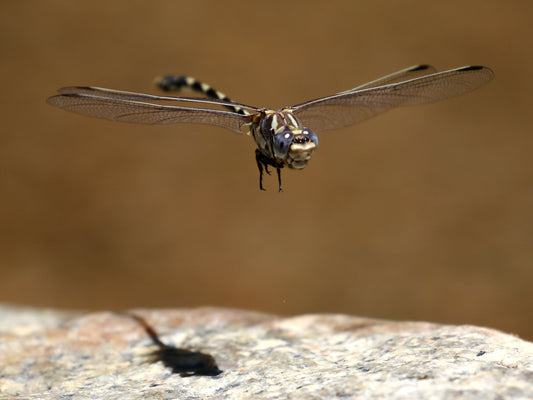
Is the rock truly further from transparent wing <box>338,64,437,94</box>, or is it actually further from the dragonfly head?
transparent wing <box>338,64,437,94</box>

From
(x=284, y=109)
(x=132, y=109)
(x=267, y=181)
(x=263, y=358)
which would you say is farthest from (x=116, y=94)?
(x=267, y=181)

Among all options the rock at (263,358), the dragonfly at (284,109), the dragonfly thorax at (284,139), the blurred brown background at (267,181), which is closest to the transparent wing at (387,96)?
the dragonfly at (284,109)

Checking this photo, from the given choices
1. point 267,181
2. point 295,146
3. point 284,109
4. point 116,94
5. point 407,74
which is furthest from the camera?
point 267,181

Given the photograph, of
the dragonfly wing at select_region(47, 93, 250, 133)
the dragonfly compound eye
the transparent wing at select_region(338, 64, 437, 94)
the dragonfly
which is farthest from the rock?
the transparent wing at select_region(338, 64, 437, 94)

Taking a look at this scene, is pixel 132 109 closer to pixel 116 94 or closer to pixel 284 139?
pixel 116 94

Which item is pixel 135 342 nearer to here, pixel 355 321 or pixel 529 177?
pixel 355 321

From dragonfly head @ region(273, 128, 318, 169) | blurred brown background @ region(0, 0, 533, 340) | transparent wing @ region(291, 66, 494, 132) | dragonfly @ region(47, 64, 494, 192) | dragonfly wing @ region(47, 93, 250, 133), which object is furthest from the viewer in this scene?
blurred brown background @ region(0, 0, 533, 340)

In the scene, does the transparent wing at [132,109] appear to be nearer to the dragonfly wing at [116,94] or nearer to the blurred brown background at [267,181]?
the dragonfly wing at [116,94]

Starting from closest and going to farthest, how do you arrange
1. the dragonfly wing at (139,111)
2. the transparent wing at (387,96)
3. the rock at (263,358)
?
1. the rock at (263,358)
2. the dragonfly wing at (139,111)
3. the transparent wing at (387,96)

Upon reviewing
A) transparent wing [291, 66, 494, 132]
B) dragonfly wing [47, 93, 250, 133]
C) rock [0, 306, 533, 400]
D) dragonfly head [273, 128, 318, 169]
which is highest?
transparent wing [291, 66, 494, 132]
